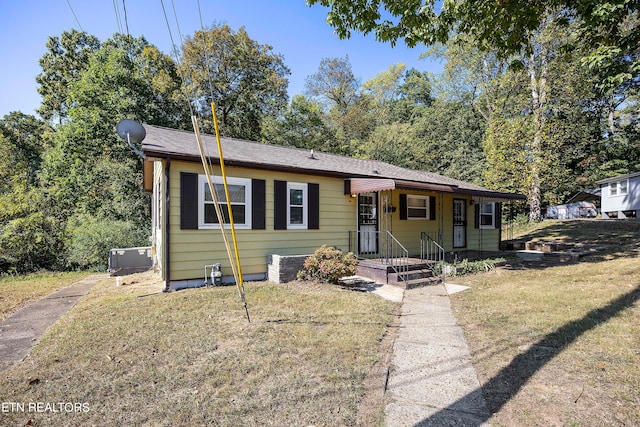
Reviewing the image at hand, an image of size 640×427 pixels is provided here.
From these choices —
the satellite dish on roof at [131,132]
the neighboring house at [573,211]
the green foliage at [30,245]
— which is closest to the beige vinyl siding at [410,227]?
the satellite dish on roof at [131,132]

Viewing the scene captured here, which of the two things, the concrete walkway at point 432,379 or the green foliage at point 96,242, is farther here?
the green foliage at point 96,242

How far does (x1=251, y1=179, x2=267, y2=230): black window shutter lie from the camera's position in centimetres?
779

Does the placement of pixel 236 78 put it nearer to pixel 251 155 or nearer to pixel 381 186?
pixel 251 155

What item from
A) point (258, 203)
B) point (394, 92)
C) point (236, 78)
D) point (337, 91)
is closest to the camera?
point (258, 203)

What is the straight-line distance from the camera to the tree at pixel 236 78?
21.3 metres

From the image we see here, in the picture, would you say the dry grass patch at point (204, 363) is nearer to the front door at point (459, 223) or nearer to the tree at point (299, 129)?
the front door at point (459, 223)

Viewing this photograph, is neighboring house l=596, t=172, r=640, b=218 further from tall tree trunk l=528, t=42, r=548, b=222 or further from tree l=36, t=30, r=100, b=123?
tree l=36, t=30, r=100, b=123

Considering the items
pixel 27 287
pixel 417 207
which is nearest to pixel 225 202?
pixel 27 287

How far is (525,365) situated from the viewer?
11.4ft

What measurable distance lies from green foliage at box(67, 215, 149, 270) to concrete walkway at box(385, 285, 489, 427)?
10485 millimetres

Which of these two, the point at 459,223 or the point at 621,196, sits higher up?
the point at 621,196

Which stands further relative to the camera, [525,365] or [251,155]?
[251,155]

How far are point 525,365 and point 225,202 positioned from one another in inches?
254

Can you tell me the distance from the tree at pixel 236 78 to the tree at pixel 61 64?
7.01 meters
